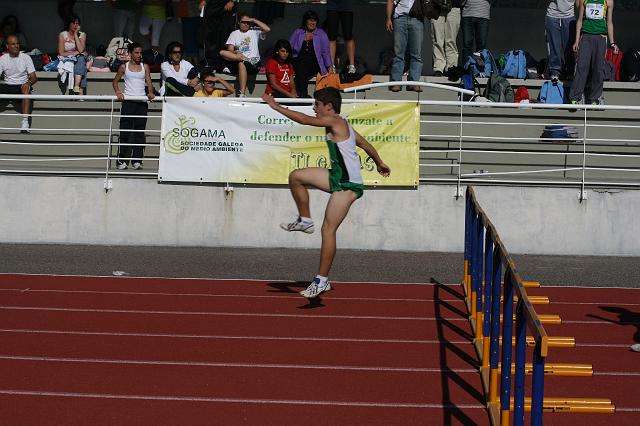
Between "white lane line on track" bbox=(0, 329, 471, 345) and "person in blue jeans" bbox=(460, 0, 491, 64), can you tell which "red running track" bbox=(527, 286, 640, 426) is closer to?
"white lane line on track" bbox=(0, 329, 471, 345)

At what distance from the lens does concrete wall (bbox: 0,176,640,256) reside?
49.6 ft

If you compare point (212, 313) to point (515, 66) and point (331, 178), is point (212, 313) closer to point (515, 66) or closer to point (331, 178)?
point (331, 178)

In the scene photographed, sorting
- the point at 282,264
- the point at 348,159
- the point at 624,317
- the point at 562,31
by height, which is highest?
the point at 562,31

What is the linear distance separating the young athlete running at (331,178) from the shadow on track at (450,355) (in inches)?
44.4

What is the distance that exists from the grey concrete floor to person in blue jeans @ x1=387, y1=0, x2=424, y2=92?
3.66 meters

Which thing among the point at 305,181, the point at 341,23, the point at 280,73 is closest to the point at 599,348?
the point at 305,181

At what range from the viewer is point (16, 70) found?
698 inches

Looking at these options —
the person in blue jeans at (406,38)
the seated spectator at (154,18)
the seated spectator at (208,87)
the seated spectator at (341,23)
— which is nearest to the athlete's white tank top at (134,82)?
the seated spectator at (208,87)

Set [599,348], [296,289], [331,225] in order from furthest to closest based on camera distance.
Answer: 1. [296,289]
2. [331,225]
3. [599,348]

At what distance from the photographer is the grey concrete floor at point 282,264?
43.1 feet

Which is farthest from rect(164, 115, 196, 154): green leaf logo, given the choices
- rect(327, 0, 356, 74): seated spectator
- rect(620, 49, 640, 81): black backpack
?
rect(620, 49, 640, 81): black backpack

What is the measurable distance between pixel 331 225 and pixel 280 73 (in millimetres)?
6654

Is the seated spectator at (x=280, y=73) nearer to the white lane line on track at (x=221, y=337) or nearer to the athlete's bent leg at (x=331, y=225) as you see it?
the athlete's bent leg at (x=331, y=225)

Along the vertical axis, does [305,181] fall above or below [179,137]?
below
